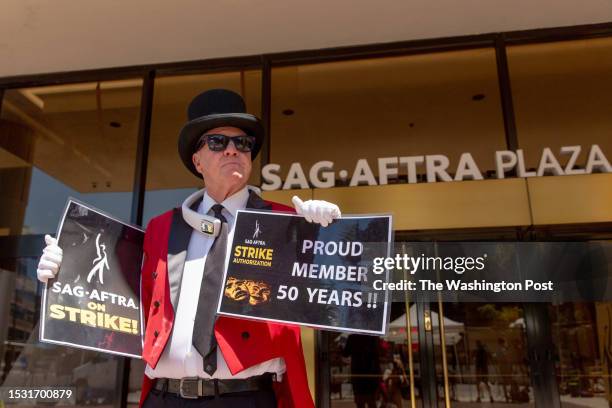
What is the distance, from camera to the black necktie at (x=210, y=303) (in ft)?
5.85

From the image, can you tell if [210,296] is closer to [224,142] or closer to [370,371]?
[224,142]

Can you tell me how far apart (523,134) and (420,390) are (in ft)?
8.10

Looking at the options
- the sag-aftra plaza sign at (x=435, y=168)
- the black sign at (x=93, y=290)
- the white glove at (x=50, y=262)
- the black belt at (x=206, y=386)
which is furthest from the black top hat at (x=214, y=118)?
the sag-aftra plaza sign at (x=435, y=168)

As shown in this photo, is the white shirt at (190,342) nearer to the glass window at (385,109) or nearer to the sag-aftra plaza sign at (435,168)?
the sag-aftra plaza sign at (435,168)

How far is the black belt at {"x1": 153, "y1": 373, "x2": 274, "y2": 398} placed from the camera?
1.81 m

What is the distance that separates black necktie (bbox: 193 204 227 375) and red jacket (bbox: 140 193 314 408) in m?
0.04

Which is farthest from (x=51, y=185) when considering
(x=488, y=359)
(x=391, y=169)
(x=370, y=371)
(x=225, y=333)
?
(x=488, y=359)

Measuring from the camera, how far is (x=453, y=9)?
4.36 metres

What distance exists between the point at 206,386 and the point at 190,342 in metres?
0.16

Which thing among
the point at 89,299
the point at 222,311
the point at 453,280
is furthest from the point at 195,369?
the point at 453,280

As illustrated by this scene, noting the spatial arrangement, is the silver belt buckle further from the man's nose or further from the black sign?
the man's nose

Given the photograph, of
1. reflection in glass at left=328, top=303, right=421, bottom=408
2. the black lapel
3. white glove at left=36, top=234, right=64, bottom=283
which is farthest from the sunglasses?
reflection in glass at left=328, top=303, right=421, bottom=408

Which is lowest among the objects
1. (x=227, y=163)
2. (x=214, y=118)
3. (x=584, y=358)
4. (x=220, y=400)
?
(x=220, y=400)

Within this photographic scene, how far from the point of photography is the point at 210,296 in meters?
1.88
